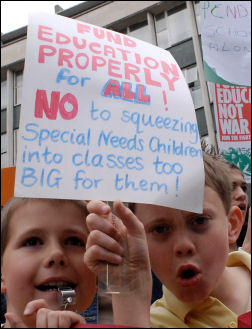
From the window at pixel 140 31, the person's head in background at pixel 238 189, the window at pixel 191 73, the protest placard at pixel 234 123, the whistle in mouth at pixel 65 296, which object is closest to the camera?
the whistle in mouth at pixel 65 296

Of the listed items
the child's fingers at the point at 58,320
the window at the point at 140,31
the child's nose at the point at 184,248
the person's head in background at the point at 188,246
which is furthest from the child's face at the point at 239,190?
the window at the point at 140,31

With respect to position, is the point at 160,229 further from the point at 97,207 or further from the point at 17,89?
the point at 17,89

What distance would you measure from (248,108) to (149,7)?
5.63 feet

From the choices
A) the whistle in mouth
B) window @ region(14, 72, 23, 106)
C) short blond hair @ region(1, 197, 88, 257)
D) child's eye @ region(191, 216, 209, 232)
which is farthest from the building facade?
child's eye @ region(191, 216, 209, 232)

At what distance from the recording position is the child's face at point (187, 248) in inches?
31.1

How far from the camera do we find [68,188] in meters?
0.76

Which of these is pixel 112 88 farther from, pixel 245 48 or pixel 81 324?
pixel 245 48

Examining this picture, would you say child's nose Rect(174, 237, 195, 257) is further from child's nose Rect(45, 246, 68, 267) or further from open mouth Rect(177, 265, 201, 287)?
child's nose Rect(45, 246, 68, 267)

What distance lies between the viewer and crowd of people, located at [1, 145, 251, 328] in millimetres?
770

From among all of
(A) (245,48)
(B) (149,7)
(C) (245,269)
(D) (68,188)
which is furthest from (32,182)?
(B) (149,7)

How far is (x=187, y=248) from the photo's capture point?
78 cm

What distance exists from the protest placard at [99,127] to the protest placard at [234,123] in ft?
1.83

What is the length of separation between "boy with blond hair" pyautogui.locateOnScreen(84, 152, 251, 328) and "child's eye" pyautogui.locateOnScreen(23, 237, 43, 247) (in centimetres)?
18

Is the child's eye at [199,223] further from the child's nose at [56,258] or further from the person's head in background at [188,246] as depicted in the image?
the child's nose at [56,258]
